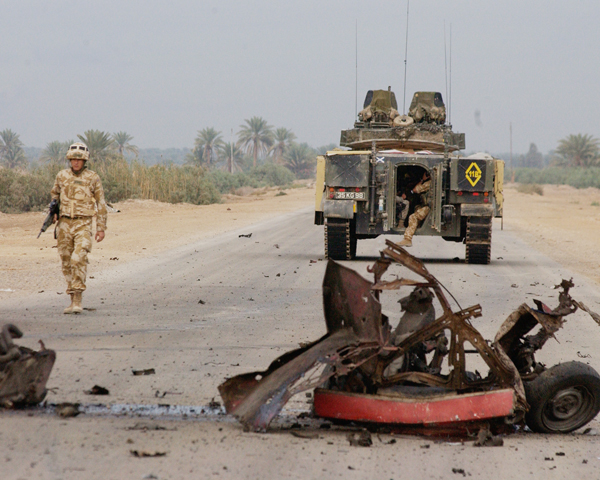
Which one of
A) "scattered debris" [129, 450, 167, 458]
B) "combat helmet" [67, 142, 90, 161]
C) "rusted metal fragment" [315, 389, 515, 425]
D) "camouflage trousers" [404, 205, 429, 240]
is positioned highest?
"combat helmet" [67, 142, 90, 161]

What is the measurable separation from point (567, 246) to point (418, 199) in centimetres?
505

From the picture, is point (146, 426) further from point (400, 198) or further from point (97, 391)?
point (400, 198)

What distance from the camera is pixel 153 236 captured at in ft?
67.7

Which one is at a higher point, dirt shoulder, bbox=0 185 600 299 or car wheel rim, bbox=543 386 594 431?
car wheel rim, bbox=543 386 594 431

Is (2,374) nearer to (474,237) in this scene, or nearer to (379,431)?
(379,431)

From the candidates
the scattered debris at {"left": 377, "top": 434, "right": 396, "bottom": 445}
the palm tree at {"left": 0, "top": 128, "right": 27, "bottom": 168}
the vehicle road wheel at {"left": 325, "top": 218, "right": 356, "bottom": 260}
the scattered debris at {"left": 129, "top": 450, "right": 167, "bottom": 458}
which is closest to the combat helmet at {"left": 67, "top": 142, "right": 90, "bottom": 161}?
the scattered debris at {"left": 129, "top": 450, "right": 167, "bottom": 458}

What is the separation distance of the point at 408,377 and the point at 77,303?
5287 mm

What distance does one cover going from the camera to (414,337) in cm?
474

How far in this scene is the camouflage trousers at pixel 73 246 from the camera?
9207 mm

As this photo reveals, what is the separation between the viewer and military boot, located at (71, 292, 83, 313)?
903 cm

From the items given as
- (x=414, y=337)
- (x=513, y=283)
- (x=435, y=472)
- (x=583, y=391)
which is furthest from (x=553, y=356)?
(x=513, y=283)

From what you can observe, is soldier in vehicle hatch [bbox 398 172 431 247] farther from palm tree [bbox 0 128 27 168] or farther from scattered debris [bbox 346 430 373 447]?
palm tree [bbox 0 128 27 168]

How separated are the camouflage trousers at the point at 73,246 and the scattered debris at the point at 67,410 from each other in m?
4.30

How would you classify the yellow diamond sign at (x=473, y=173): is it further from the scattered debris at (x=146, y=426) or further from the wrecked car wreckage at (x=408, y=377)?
the scattered debris at (x=146, y=426)
